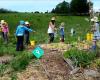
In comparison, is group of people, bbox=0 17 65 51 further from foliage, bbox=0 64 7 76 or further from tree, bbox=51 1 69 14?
tree, bbox=51 1 69 14

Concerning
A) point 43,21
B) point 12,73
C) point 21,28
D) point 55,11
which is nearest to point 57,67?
point 12,73

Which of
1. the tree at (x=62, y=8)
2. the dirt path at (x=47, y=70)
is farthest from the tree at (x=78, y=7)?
the dirt path at (x=47, y=70)

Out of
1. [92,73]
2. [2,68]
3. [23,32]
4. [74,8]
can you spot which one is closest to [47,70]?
[92,73]

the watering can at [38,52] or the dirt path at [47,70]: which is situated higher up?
the watering can at [38,52]

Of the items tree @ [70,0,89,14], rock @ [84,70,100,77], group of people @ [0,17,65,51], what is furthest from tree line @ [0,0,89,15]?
rock @ [84,70,100,77]

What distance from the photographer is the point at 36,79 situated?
1492 cm

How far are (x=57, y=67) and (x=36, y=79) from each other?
115 cm

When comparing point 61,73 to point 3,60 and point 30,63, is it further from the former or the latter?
point 3,60

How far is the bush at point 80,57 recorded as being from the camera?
15898mm

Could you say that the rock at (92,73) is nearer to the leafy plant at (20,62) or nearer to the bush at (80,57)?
the bush at (80,57)

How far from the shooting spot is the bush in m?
15.9

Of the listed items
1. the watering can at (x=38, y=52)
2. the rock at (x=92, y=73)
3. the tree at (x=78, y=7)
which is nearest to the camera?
the rock at (x=92, y=73)

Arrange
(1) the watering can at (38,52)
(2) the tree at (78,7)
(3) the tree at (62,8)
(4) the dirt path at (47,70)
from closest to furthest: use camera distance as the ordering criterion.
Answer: (4) the dirt path at (47,70) < (1) the watering can at (38,52) < (2) the tree at (78,7) < (3) the tree at (62,8)

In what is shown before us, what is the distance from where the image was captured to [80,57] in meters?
16.0
